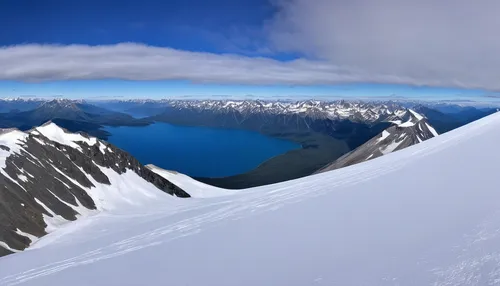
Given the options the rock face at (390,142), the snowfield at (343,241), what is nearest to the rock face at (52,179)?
the snowfield at (343,241)

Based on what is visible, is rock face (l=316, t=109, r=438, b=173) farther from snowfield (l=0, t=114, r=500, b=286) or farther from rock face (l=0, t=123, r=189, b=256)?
snowfield (l=0, t=114, r=500, b=286)

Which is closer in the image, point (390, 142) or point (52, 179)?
point (52, 179)

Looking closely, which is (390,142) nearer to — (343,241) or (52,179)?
(52,179)

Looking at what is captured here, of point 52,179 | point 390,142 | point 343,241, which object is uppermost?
point 52,179

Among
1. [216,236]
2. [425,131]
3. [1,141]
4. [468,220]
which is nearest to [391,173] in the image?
[468,220]

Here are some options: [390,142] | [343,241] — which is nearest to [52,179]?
[343,241]

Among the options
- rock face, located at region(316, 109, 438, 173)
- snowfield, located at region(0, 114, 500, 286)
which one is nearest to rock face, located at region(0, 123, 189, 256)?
snowfield, located at region(0, 114, 500, 286)
